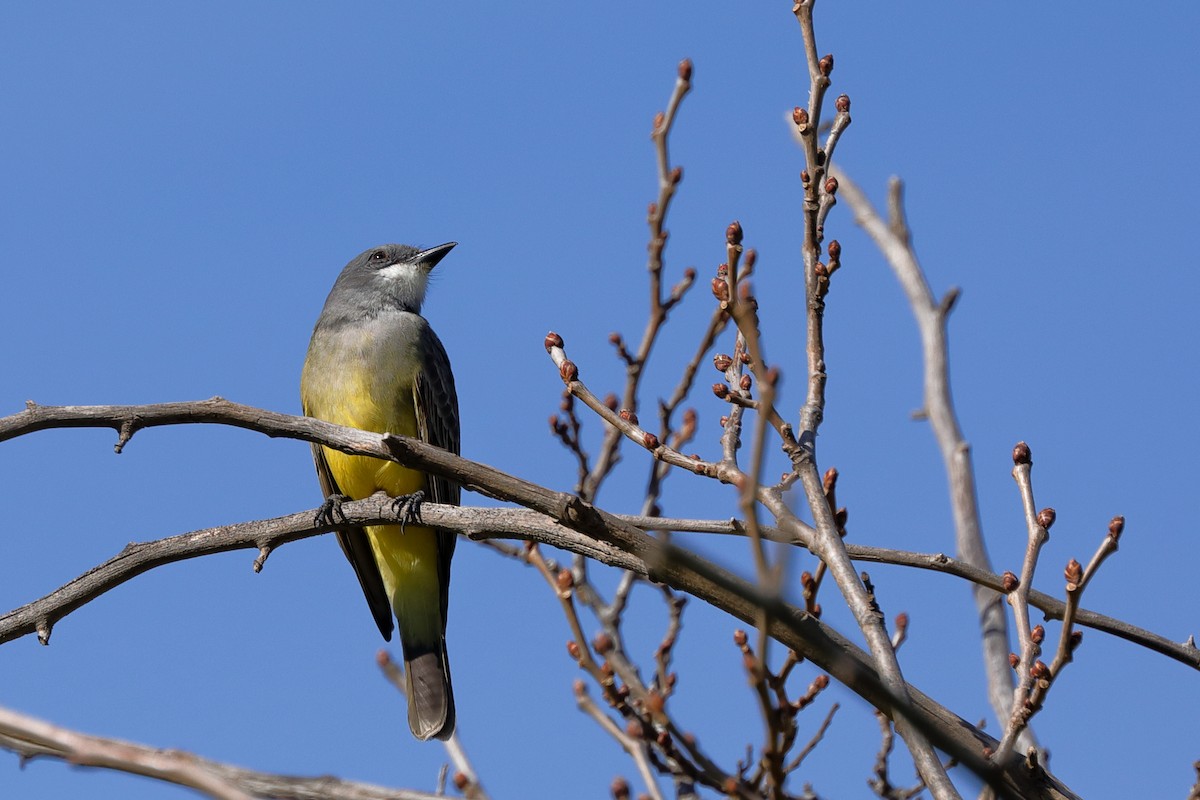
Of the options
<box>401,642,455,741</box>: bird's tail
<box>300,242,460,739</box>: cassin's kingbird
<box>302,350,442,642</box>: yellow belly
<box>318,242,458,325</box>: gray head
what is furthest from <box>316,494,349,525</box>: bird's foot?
<box>318,242,458,325</box>: gray head

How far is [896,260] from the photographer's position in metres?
7.89

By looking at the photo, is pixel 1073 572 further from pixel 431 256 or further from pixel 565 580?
pixel 431 256

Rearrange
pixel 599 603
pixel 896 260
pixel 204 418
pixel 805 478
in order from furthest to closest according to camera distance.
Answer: pixel 896 260
pixel 599 603
pixel 204 418
pixel 805 478

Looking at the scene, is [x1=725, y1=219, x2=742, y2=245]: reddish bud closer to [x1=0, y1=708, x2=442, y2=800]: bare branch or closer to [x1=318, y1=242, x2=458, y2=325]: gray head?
[x1=0, y1=708, x2=442, y2=800]: bare branch

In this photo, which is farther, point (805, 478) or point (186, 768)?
point (805, 478)

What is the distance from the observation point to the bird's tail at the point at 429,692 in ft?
27.7

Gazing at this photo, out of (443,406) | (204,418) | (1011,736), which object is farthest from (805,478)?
(443,406)

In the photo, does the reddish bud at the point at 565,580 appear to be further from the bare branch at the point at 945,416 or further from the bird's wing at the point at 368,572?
the bird's wing at the point at 368,572

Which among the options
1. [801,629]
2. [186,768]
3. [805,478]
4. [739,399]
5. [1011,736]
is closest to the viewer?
[186,768]

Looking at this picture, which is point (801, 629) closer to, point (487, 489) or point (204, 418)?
point (487, 489)

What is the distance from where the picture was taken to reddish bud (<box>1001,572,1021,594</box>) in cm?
386

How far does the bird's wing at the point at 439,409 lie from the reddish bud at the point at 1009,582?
180 inches

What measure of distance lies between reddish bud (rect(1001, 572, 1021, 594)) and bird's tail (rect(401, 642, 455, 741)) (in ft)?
17.1

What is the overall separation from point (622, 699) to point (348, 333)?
188 inches
